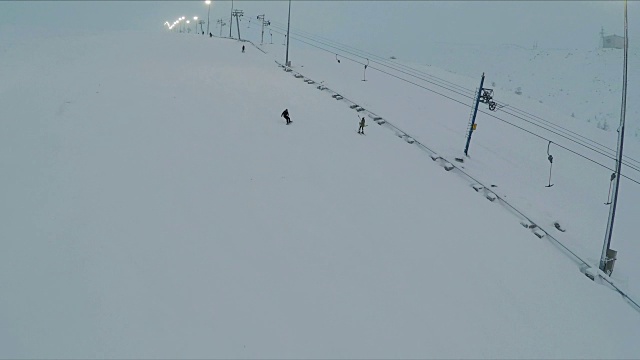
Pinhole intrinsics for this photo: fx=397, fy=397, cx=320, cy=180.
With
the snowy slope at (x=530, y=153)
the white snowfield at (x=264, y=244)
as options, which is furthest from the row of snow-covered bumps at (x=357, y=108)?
the snowy slope at (x=530, y=153)

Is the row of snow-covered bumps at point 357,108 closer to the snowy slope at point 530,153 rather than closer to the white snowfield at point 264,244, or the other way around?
the white snowfield at point 264,244

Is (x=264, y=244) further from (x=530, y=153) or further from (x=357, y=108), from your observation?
(x=530, y=153)

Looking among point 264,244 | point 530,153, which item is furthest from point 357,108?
Result: point 264,244

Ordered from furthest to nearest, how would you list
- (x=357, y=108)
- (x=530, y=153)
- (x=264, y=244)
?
(x=530, y=153)
(x=357, y=108)
(x=264, y=244)

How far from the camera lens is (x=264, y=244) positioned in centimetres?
977

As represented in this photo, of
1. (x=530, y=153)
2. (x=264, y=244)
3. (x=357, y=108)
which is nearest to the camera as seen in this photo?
(x=264, y=244)

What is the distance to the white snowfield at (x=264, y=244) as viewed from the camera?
7.34 metres

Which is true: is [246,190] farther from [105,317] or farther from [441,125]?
[441,125]

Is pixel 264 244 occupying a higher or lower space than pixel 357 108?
lower

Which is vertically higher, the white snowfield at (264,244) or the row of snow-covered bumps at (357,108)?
the row of snow-covered bumps at (357,108)

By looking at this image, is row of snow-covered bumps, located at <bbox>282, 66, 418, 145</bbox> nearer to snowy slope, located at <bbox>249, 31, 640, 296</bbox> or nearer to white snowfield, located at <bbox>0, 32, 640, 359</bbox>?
→ white snowfield, located at <bbox>0, 32, 640, 359</bbox>

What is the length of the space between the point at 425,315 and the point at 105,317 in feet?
20.3

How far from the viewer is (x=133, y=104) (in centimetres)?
1889

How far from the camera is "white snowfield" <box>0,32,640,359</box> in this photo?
7.34m
